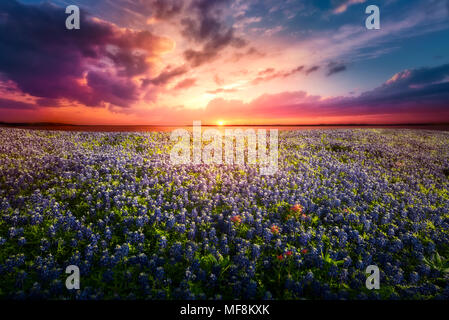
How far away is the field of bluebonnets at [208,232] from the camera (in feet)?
12.4

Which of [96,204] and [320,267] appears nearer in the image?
[320,267]

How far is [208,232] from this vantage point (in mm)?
5219

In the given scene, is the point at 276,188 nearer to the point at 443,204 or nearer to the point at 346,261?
the point at 346,261

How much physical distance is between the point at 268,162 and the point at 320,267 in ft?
22.3

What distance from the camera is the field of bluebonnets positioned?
377cm

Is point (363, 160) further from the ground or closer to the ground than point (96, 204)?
further from the ground
